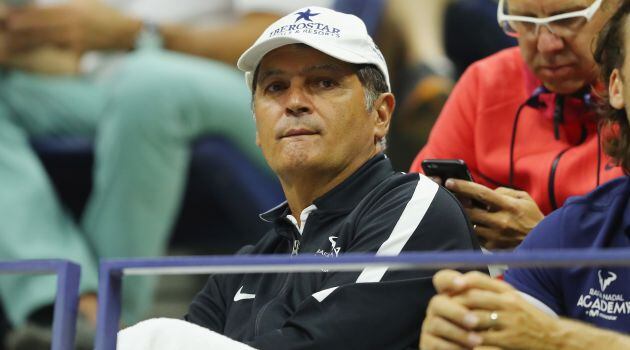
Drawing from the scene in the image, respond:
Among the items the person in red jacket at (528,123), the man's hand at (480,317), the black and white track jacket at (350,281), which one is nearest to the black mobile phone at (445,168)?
the person in red jacket at (528,123)

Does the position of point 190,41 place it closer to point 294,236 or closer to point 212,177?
point 212,177

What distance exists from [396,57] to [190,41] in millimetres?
622

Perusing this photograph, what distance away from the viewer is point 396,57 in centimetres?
339

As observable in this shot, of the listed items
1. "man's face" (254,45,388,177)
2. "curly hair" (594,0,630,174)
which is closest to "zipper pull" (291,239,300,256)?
"man's face" (254,45,388,177)

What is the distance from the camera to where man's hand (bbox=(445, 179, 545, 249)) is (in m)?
2.04

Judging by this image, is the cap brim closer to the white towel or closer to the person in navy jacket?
the person in navy jacket

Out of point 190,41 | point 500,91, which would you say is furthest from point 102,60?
point 500,91

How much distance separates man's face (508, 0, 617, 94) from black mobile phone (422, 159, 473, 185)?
30 centimetres

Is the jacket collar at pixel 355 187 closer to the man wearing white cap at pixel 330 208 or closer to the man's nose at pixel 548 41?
the man wearing white cap at pixel 330 208

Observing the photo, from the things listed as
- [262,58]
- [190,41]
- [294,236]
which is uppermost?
[262,58]

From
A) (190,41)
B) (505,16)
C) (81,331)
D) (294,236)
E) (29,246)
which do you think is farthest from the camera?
(190,41)

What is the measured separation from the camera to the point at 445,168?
79.4 inches

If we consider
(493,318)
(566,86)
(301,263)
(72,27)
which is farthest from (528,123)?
(72,27)

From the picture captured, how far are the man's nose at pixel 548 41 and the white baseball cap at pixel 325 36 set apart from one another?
35cm
